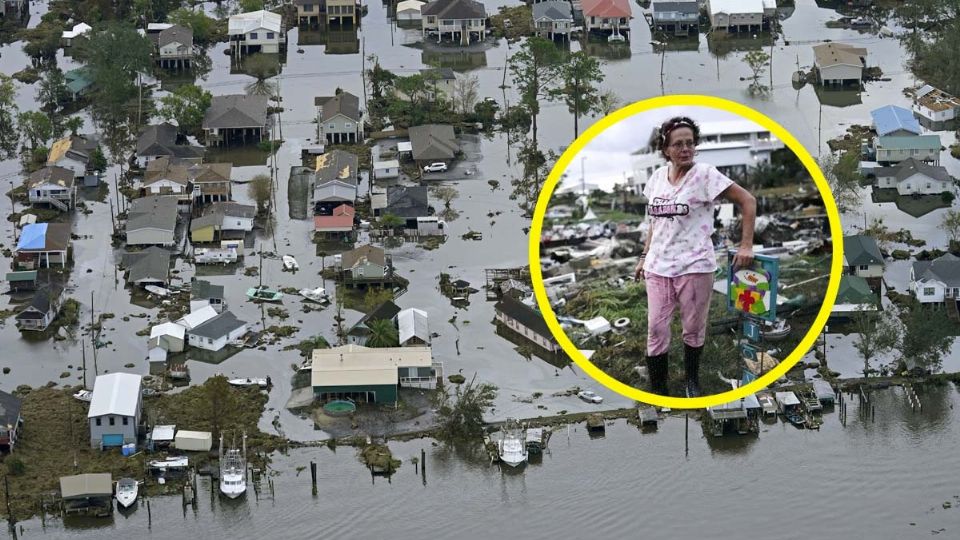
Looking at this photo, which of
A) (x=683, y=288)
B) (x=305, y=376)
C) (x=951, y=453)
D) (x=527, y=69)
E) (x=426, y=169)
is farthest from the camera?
(x=527, y=69)

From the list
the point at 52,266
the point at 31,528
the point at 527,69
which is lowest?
the point at 31,528

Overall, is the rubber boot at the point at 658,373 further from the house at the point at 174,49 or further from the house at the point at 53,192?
the house at the point at 174,49

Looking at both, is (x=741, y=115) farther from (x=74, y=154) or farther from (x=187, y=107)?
(x=187, y=107)

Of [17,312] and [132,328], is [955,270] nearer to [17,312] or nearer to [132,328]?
[132,328]

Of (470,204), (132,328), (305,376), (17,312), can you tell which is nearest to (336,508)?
(305,376)

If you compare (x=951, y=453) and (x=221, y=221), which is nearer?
(x=951, y=453)

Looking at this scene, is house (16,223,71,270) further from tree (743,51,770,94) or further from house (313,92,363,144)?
tree (743,51,770,94)

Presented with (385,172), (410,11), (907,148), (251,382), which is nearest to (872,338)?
(907,148)
